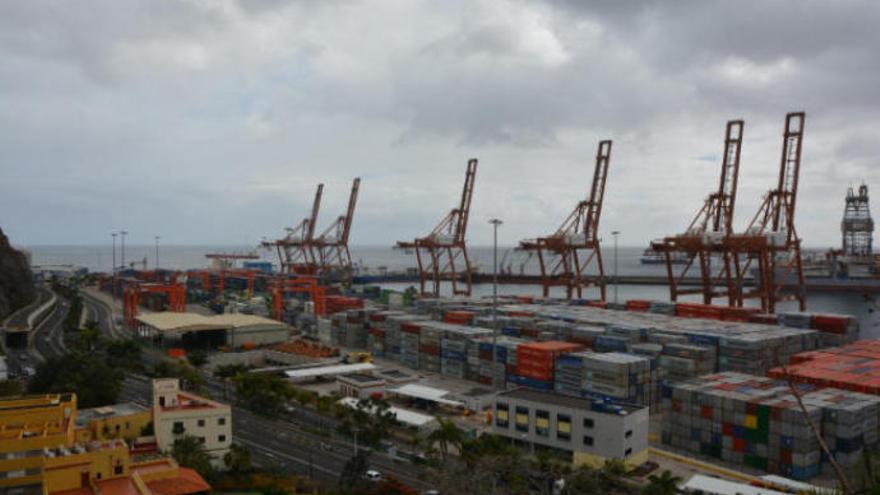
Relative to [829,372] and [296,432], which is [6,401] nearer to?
[296,432]

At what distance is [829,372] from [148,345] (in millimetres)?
42978

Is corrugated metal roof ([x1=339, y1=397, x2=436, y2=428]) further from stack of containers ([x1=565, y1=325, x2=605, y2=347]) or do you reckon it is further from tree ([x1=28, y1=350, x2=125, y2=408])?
stack of containers ([x1=565, y1=325, x2=605, y2=347])

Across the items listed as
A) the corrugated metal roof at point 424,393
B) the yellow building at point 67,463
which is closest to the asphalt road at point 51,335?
the yellow building at point 67,463

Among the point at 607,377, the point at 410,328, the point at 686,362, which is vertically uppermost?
the point at 410,328

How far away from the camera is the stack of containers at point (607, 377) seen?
28844 mm

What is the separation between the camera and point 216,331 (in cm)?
4925

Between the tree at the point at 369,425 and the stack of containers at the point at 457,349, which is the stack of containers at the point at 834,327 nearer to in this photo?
the stack of containers at the point at 457,349

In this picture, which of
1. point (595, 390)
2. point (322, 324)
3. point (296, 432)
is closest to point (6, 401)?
point (296, 432)

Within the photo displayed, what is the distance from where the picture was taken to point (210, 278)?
300 feet

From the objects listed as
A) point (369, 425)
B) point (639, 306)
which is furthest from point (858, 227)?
point (369, 425)

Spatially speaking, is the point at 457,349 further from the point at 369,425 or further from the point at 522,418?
the point at 369,425

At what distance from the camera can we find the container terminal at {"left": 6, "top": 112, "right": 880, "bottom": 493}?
22906mm

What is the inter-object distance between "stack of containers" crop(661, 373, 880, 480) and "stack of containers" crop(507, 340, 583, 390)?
664cm

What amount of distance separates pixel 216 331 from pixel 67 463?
33490 mm
